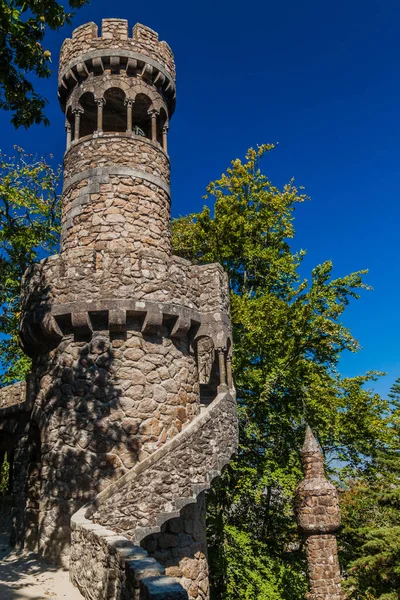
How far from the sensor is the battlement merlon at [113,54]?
1129 cm

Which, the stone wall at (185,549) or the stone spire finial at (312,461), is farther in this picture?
the stone spire finial at (312,461)

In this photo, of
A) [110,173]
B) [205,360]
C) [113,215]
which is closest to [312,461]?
[205,360]

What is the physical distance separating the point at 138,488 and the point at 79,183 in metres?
6.47

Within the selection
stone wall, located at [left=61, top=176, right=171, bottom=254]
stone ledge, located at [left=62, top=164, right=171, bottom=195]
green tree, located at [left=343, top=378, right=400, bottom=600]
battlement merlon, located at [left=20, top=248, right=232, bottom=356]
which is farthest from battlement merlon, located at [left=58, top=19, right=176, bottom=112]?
green tree, located at [left=343, top=378, right=400, bottom=600]

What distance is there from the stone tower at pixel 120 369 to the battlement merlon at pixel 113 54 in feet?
0.23

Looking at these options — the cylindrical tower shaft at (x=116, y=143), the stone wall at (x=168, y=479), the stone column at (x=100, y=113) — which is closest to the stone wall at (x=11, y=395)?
the cylindrical tower shaft at (x=116, y=143)

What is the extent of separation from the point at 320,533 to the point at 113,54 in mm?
11574

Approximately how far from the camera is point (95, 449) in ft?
28.2

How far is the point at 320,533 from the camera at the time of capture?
35.3ft

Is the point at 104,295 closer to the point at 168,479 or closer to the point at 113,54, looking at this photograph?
the point at 168,479

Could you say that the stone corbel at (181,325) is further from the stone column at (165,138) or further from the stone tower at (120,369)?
the stone column at (165,138)

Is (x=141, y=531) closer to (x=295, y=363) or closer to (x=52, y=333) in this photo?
(x=52, y=333)

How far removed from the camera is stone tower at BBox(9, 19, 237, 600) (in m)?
8.02

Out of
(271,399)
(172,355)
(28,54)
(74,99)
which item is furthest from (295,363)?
(28,54)
